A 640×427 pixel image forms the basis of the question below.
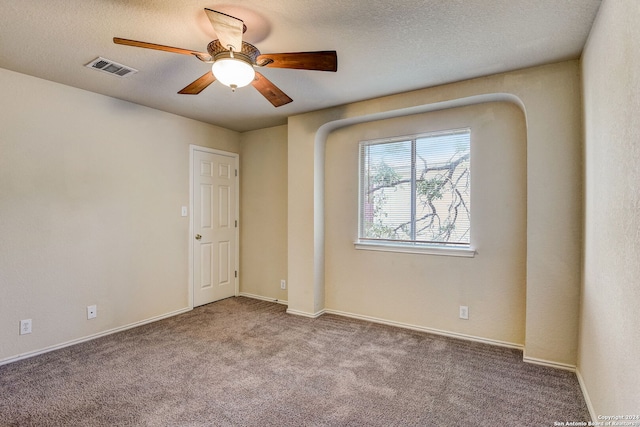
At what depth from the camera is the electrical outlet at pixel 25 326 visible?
2.70 m

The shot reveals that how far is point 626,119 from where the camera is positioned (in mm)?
1429

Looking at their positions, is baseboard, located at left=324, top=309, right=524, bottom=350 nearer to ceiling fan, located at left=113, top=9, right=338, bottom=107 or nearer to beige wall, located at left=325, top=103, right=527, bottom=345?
beige wall, located at left=325, top=103, right=527, bottom=345

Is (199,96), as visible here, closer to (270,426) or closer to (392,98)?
(392,98)

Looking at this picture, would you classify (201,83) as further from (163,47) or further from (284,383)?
(284,383)

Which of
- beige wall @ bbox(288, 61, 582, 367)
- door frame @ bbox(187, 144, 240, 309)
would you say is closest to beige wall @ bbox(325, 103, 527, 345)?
beige wall @ bbox(288, 61, 582, 367)

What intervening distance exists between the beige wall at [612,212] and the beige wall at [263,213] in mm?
3185

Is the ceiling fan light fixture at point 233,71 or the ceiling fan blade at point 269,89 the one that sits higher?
the ceiling fan blade at point 269,89

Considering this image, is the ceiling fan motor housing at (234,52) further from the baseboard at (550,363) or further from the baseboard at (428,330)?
the baseboard at (550,363)

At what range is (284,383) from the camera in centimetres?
233

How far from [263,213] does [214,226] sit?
693 millimetres

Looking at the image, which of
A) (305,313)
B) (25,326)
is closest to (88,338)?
(25,326)

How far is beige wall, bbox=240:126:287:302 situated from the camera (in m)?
4.39

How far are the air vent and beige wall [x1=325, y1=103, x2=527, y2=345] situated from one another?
217 centimetres

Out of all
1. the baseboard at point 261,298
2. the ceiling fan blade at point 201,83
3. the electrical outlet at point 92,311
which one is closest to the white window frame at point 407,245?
the baseboard at point 261,298
